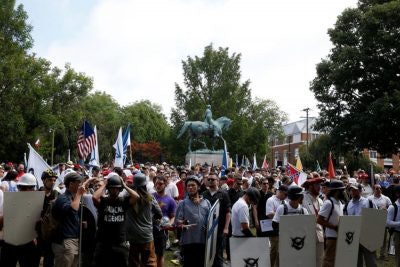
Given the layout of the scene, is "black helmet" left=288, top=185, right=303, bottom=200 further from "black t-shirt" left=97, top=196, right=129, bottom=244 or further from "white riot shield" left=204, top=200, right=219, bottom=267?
"black t-shirt" left=97, top=196, right=129, bottom=244

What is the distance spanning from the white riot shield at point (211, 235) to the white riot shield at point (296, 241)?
1.12 m

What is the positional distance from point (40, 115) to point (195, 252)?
26981 millimetres

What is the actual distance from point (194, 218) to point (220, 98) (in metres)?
51.3

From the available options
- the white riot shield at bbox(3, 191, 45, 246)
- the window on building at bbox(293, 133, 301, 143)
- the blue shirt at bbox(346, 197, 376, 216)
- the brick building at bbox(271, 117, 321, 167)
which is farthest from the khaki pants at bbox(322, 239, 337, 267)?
the window on building at bbox(293, 133, 301, 143)

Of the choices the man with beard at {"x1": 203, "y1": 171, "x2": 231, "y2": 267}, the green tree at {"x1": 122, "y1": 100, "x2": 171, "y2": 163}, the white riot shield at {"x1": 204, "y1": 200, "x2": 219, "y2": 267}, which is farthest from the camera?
the green tree at {"x1": 122, "y1": 100, "x2": 171, "y2": 163}

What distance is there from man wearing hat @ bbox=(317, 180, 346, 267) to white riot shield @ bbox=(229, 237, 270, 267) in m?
1.58

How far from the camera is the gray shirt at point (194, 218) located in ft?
25.0

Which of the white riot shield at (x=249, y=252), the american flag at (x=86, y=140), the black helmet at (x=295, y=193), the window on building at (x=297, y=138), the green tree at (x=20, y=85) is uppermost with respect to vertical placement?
the window on building at (x=297, y=138)

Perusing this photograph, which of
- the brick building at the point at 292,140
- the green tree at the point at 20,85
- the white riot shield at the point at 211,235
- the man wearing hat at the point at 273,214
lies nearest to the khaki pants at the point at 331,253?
the man wearing hat at the point at 273,214

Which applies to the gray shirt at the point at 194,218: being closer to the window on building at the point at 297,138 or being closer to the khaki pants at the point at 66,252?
the khaki pants at the point at 66,252

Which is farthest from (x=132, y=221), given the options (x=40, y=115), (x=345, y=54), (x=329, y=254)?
(x=345, y=54)

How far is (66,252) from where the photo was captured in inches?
271

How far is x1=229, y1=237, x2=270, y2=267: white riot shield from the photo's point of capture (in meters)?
6.47

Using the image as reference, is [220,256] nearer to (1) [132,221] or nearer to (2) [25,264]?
(1) [132,221]
